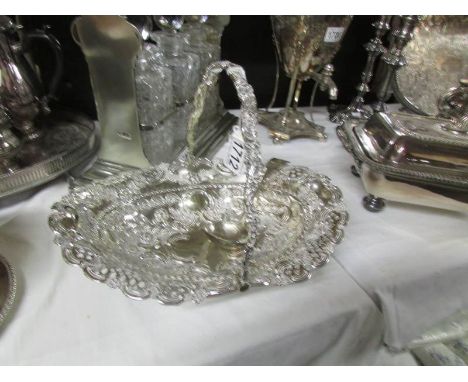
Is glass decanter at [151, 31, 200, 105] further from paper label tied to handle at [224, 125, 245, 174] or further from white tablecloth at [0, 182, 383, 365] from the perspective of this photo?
white tablecloth at [0, 182, 383, 365]

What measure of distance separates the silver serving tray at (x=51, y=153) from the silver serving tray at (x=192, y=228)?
10 cm

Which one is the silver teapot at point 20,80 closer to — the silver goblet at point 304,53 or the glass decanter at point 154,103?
the glass decanter at point 154,103

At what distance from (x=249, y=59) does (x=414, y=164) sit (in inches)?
21.3

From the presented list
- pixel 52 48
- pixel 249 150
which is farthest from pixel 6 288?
pixel 52 48

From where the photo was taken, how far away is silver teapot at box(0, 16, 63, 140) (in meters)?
0.54

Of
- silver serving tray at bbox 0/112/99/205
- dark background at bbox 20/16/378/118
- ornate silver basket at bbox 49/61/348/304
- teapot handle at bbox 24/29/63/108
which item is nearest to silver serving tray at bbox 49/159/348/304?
ornate silver basket at bbox 49/61/348/304

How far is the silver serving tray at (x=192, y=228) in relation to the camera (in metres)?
0.41

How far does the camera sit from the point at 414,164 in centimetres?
57

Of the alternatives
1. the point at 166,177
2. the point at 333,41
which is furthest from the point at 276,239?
the point at 333,41

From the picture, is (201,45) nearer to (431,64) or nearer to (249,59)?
(249,59)

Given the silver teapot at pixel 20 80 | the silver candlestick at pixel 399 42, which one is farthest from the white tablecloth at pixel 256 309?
the silver candlestick at pixel 399 42

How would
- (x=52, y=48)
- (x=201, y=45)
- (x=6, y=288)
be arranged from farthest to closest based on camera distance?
(x=201, y=45) → (x=52, y=48) → (x=6, y=288)
